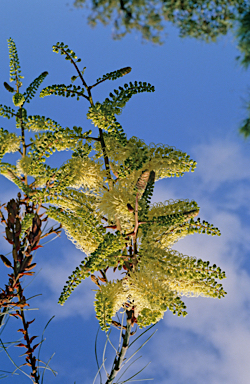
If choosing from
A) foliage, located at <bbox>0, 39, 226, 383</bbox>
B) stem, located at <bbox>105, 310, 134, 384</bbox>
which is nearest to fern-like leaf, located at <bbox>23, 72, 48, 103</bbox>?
foliage, located at <bbox>0, 39, 226, 383</bbox>

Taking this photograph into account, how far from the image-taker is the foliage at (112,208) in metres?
1.25

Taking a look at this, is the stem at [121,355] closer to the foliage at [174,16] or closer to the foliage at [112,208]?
the foliage at [112,208]

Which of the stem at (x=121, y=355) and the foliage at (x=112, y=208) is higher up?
the foliage at (x=112, y=208)

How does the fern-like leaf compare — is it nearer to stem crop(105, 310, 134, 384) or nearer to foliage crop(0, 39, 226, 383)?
foliage crop(0, 39, 226, 383)

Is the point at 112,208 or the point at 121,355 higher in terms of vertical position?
the point at 112,208

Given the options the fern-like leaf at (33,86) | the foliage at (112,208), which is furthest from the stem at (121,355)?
the fern-like leaf at (33,86)

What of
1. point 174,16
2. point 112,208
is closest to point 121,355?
point 112,208

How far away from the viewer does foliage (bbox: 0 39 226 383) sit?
125cm

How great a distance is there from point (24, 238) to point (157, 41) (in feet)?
2.84

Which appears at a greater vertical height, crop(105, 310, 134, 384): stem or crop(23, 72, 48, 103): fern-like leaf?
crop(23, 72, 48, 103): fern-like leaf

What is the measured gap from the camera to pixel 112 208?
133 cm

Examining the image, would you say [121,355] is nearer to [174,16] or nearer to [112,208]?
[112,208]

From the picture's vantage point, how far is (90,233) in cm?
140

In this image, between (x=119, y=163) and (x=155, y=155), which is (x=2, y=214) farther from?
(x=155, y=155)
